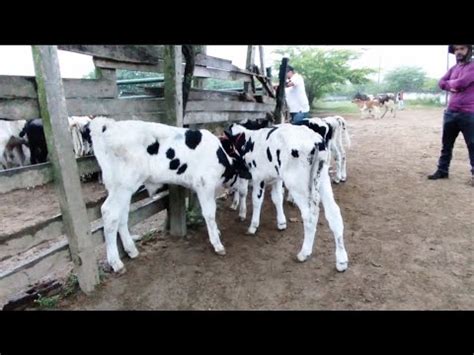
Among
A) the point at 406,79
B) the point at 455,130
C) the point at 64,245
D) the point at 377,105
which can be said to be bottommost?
the point at 377,105

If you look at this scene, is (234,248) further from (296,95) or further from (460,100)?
(460,100)

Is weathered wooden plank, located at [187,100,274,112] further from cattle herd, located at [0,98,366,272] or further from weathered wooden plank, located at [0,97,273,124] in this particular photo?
cattle herd, located at [0,98,366,272]

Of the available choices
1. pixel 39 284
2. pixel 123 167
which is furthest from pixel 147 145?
pixel 39 284

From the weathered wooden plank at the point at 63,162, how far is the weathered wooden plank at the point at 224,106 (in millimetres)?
1721

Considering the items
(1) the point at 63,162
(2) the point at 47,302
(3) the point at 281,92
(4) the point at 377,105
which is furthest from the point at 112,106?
(4) the point at 377,105

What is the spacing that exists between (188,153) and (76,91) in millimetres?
1152

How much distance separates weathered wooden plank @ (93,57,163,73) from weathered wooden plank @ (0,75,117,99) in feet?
0.44

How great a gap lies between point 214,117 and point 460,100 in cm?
387

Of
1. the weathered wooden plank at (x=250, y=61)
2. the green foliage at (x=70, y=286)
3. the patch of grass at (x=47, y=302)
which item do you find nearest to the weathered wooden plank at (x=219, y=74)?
the weathered wooden plank at (x=250, y=61)

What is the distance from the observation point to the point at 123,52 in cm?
321

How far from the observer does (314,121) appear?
5.14m

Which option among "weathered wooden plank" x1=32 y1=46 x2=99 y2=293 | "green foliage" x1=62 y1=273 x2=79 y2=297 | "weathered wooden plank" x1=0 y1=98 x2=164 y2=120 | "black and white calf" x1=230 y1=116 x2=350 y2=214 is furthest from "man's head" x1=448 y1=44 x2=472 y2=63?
"green foliage" x1=62 y1=273 x2=79 y2=297

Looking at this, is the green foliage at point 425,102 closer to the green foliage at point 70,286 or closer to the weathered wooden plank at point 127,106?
the weathered wooden plank at point 127,106
